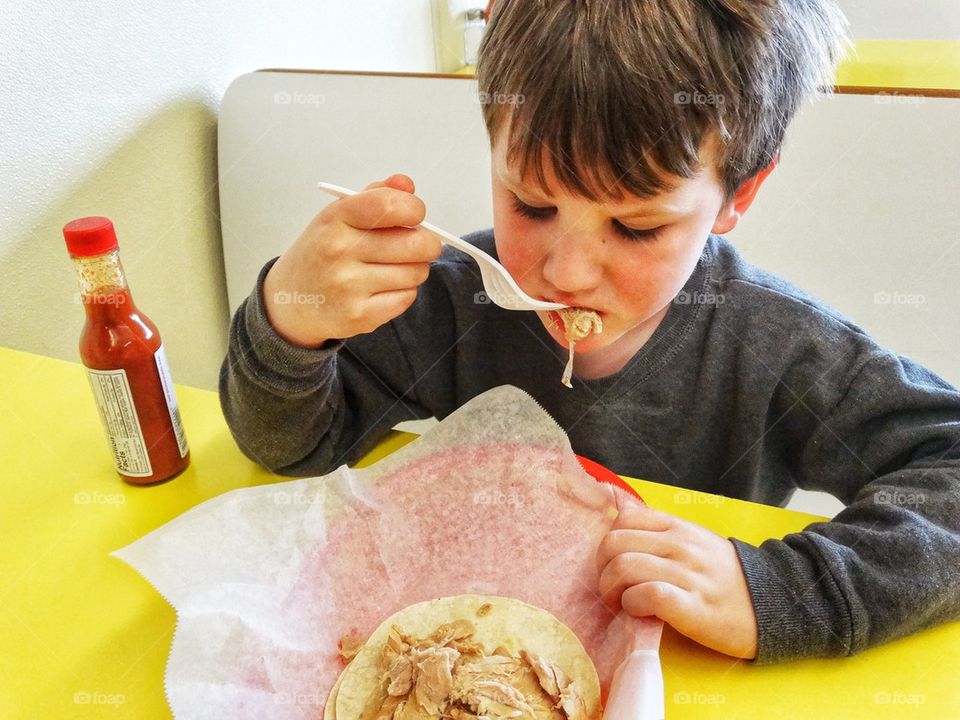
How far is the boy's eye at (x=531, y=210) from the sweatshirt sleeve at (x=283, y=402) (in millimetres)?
287

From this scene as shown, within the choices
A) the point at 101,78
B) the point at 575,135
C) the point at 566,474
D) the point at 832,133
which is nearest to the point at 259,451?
the point at 566,474

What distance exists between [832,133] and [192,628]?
133cm

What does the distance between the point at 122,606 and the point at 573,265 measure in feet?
2.01

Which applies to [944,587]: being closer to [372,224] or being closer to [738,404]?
[738,404]

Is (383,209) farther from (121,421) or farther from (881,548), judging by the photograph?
(881,548)

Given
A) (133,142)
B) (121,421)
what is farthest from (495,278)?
(133,142)

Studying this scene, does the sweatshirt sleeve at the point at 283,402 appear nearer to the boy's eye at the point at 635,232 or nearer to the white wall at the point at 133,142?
the boy's eye at the point at 635,232

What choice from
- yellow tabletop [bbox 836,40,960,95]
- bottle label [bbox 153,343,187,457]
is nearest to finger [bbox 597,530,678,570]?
bottle label [bbox 153,343,187,457]

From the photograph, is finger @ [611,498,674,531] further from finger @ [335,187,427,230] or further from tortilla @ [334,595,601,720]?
finger @ [335,187,427,230]

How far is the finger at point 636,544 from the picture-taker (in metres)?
0.80

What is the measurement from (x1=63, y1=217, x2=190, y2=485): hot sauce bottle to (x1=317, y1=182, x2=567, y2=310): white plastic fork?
264 millimetres

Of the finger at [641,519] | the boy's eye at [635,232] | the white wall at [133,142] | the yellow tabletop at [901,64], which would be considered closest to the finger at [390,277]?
the boy's eye at [635,232]

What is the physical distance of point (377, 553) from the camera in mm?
883

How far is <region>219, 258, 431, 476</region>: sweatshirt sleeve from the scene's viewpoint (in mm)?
1019
